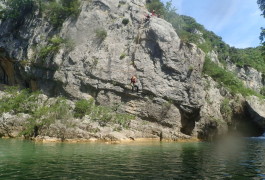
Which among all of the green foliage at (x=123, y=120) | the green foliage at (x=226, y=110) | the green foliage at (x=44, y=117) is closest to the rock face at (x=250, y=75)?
the green foliage at (x=226, y=110)

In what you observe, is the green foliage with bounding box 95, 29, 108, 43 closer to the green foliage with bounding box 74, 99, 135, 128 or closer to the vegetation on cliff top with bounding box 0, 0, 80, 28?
the vegetation on cliff top with bounding box 0, 0, 80, 28

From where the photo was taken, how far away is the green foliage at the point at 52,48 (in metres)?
41.0

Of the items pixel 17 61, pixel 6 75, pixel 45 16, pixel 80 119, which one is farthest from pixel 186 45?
pixel 6 75

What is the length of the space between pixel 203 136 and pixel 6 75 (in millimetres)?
36192

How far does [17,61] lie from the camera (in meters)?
44.6

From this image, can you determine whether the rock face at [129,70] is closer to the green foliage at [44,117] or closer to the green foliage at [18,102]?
the green foliage at [18,102]

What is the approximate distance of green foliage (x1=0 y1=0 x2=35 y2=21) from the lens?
4815 centimetres

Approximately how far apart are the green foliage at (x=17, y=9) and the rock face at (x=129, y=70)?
7005mm

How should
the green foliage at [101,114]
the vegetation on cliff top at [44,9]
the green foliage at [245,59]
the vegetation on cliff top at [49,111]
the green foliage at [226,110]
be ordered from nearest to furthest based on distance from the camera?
the vegetation on cliff top at [49,111]
the green foliage at [101,114]
the vegetation on cliff top at [44,9]
the green foliage at [226,110]
the green foliage at [245,59]

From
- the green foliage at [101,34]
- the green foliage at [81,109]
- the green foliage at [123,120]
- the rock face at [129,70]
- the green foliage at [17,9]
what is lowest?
the green foliage at [123,120]

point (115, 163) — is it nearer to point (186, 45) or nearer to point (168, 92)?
point (168, 92)

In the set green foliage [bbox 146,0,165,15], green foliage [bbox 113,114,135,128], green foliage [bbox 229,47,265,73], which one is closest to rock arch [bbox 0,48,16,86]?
green foliage [bbox 113,114,135,128]

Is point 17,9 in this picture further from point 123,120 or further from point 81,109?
point 123,120

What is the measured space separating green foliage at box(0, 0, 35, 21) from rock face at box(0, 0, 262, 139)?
7005 mm
